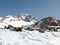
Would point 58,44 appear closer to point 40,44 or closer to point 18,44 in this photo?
point 40,44

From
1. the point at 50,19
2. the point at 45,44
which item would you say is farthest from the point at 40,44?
the point at 50,19

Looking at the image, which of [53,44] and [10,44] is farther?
[53,44]

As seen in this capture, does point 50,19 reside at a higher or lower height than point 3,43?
higher

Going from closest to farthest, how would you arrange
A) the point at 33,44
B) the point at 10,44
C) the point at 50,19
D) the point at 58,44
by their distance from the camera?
the point at 10,44, the point at 33,44, the point at 58,44, the point at 50,19

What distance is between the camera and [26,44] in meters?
4.81

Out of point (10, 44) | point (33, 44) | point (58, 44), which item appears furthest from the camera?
A: point (58, 44)

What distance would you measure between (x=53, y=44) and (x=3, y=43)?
225 cm

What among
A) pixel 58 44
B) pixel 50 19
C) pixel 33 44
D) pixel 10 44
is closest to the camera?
pixel 10 44

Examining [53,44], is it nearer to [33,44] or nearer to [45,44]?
[45,44]

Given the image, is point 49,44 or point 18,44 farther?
point 49,44

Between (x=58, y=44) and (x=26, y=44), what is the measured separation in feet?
5.17

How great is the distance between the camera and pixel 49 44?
16.4ft

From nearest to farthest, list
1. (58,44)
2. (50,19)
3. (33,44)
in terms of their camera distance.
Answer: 1. (33,44)
2. (58,44)
3. (50,19)

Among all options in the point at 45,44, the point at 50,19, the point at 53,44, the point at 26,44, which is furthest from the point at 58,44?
the point at 50,19
